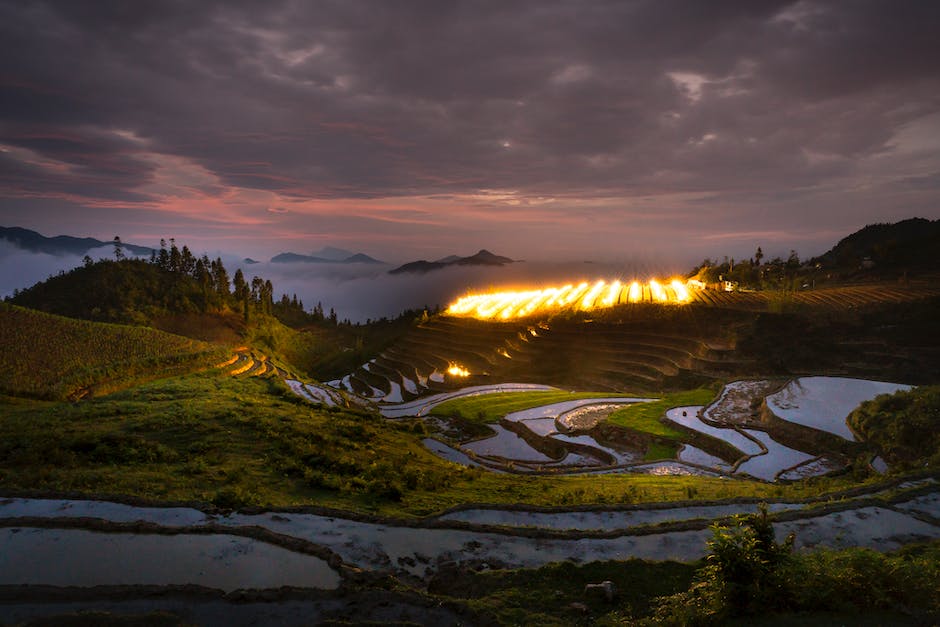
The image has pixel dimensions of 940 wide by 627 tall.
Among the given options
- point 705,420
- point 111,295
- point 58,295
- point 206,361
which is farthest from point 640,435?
point 58,295

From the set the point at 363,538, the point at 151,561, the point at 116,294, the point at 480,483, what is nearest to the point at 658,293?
the point at 480,483

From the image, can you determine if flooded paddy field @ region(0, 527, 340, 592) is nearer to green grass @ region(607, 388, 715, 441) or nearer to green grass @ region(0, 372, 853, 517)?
green grass @ region(0, 372, 853, 517)

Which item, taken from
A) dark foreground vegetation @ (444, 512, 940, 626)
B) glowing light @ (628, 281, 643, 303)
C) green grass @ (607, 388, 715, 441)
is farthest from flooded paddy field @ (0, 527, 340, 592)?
glowing light @ (628, 281, 643, 303)

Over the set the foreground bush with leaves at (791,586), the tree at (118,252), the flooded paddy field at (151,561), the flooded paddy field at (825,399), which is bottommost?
the flooded paddy field at (825,399)

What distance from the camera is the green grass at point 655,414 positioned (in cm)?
3172

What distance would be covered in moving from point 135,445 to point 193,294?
9087 centimetres

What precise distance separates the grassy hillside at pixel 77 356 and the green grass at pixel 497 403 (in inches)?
1087

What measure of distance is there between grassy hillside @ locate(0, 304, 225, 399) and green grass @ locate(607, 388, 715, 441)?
42.1m

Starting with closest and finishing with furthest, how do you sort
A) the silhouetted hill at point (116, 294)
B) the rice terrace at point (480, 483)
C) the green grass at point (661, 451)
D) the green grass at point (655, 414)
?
the rice terrace at point (480, 483), the green grass at point (661, 451), the green grass at point (655, 414), the silhouetted hill at point (116, 294)

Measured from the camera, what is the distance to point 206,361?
169 feet

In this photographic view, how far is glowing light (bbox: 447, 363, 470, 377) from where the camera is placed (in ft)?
213

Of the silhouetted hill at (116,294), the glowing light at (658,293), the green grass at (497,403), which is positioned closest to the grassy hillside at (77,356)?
the green grass at (497,403)

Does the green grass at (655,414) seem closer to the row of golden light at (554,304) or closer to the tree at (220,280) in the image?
the row of golden light at (554,304)

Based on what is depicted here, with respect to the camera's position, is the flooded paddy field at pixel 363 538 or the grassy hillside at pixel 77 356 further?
the grassy hillside at pixel 77 356
